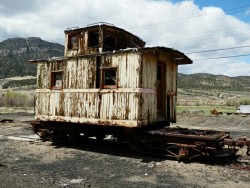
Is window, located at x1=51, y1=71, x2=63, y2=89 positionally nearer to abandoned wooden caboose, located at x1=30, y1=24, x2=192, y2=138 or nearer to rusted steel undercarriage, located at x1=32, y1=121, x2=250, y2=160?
abandoned wooden caboose, located at x1=30, y1=24, x2=192, y2=138

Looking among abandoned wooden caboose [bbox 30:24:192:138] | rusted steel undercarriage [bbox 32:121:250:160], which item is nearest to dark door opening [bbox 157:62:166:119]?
abandoned wooden caboose [bbox 30:24:192:138]

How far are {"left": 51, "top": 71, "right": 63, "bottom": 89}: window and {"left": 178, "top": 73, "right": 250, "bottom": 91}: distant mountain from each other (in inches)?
4562

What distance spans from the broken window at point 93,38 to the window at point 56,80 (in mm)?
2200

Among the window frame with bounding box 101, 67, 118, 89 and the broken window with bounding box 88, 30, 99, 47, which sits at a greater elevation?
the broken window with bounding box 88, 30, 99, 47

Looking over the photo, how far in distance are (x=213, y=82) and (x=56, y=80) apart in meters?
136

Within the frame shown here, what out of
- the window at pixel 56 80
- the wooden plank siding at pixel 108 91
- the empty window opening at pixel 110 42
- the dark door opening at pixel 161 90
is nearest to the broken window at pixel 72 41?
the wooden plank siding at pixel 108 91

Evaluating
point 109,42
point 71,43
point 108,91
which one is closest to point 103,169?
point 108,91

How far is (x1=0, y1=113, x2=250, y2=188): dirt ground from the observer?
9297 mm

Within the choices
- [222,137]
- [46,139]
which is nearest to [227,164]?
[222,137]

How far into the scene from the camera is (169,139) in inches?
477

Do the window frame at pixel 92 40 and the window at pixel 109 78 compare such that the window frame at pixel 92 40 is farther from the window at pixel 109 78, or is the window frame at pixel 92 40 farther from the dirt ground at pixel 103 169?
the dirt ground at pixel 103 169

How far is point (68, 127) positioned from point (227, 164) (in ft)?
24.9

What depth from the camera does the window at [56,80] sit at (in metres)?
15.7

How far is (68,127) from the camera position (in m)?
15.4
